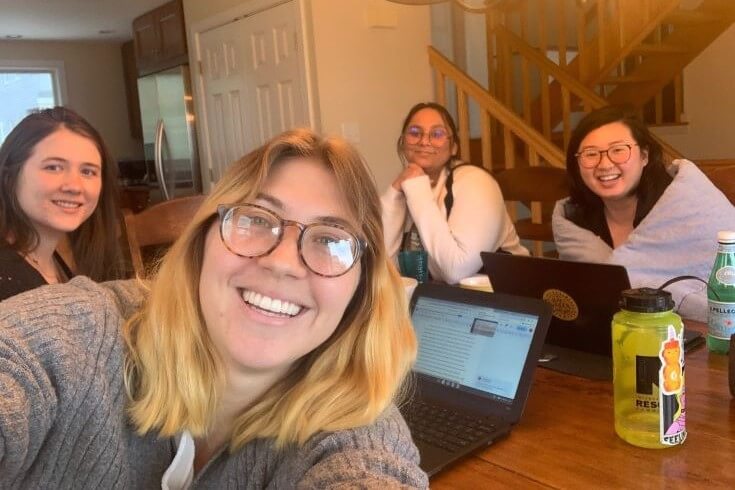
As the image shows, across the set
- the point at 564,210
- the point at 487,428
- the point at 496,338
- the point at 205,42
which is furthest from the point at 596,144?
the point at 205,42

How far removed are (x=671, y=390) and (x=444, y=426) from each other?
1.07ft

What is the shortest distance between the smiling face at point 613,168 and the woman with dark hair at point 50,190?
1404 millimetres

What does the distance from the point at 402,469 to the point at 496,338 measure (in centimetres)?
42

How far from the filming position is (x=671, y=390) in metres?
0.96

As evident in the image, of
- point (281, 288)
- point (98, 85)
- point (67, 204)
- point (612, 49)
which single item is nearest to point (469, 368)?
point (281, 288)

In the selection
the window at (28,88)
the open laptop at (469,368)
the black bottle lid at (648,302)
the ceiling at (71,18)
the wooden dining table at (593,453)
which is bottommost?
the wooden dining table at (593,453)

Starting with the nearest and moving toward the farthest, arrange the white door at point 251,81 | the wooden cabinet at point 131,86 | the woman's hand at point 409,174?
1. the woman's hand at point 409,174
2. the white door at point 251,81
3. the wooden cabinet at point 131,86

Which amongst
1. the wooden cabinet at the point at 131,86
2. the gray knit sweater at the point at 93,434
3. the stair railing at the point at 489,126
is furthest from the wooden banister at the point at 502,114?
the wooden cabinet at the point at 131,86

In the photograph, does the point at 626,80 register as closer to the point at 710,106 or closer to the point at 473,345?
the point at 710,106

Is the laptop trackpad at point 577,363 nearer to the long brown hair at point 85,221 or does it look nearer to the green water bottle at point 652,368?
the green water bottle at point 652,368

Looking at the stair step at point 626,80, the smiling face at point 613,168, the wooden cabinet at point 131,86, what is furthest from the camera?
the wooden cabinet at point 131,86

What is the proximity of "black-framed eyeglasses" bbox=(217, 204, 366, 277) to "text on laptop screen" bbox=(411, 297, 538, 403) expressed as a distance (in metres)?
0.36

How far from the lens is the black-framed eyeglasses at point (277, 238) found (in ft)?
3.01

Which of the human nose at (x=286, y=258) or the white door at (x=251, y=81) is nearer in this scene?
the human nose at (x=286, y=258)
